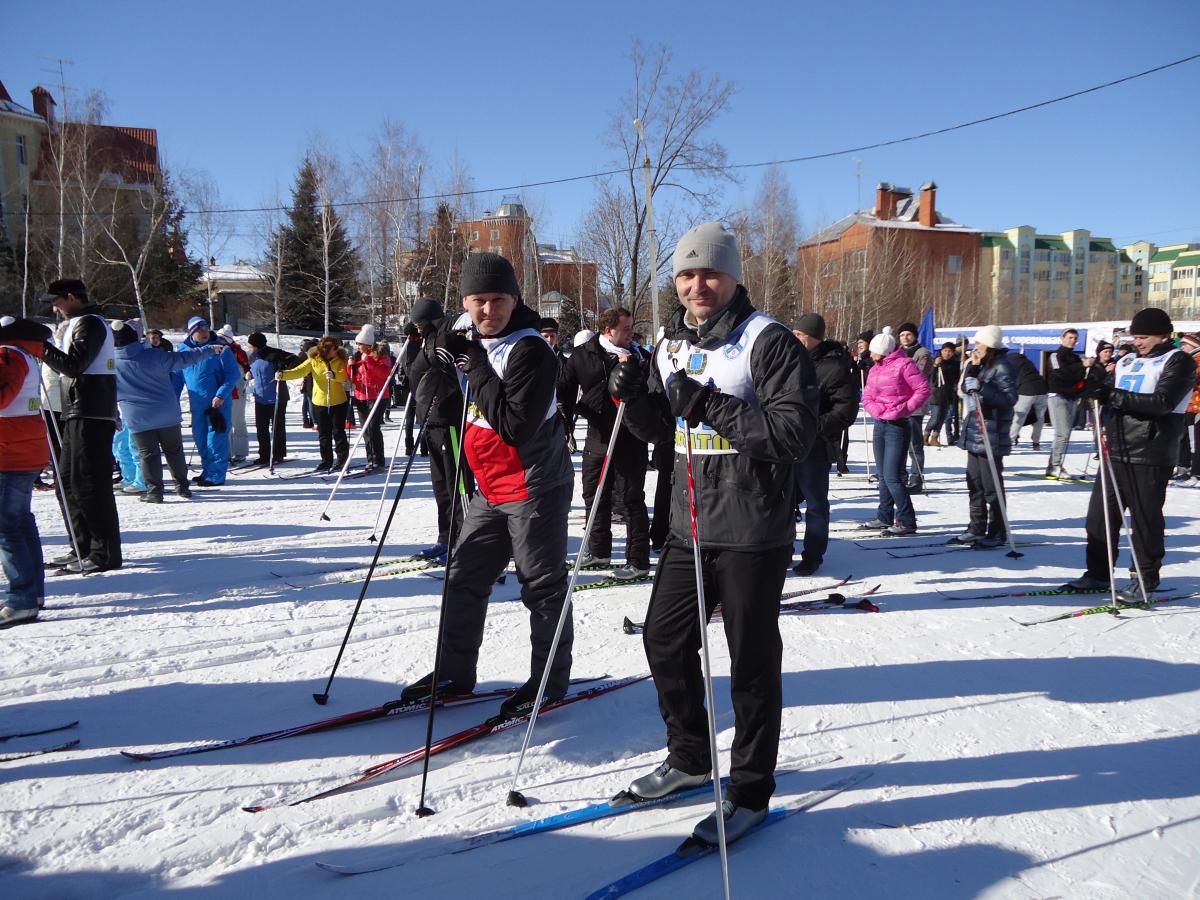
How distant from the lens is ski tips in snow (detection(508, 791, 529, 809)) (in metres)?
2.71

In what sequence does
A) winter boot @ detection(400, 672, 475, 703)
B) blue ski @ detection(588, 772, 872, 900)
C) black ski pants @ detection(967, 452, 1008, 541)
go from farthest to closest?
black ski pants @ detection(967, 452, 1008, 541), winter boot @ detection(400, 672, 475, 703), blue ski @ detection(588, 772, 872, 900)

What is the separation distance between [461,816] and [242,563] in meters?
4.25

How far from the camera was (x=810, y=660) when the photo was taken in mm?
4137

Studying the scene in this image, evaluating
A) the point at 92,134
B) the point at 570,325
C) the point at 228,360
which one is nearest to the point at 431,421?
the point at 228,360

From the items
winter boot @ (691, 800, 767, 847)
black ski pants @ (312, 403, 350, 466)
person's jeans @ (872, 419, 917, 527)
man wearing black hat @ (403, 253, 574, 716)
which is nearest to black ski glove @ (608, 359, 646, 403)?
man wearing black hat @ (403, 253, 574, 716)

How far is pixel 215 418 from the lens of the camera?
9766 millimetres

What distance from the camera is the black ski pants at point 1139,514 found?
5027mm

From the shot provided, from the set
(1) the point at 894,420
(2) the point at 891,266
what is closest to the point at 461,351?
(1) the point at 894,420

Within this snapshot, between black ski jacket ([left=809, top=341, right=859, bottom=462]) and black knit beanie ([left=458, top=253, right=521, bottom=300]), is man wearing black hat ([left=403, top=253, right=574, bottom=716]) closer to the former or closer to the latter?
black knit beanie ([left=458, top=253, right=521, bottom=300])

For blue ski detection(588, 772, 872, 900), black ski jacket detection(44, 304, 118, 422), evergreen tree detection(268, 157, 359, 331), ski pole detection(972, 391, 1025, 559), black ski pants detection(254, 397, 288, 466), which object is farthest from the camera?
evergreen tree detection(268, 157, 359, 331)

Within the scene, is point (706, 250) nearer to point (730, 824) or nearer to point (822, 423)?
point (730, 824)

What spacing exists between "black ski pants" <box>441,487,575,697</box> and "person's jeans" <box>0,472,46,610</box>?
304 cm

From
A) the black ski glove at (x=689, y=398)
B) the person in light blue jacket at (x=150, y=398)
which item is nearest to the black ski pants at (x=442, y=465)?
the black ski glove at (x=689, y=398)

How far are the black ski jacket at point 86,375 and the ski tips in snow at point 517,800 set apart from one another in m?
4.66
